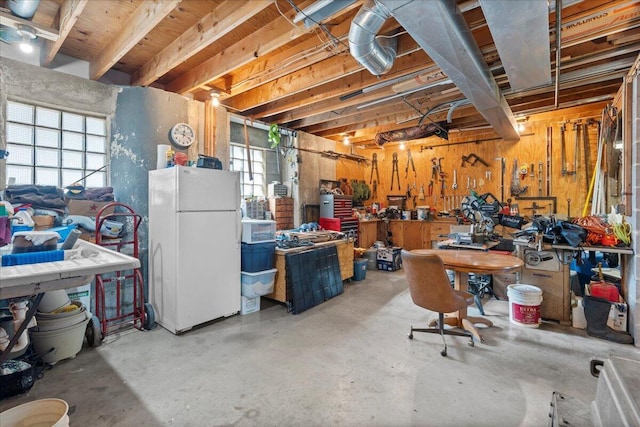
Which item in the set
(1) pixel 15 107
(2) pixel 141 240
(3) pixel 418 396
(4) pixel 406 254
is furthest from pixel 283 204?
(3) pixel 418 396

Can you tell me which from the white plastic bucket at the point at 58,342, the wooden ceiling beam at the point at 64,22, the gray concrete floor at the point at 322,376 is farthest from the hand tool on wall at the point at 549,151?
the white plastic bucket at the point at 58,342

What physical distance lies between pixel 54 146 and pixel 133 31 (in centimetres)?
172

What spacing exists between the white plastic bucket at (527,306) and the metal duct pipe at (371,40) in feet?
9.21

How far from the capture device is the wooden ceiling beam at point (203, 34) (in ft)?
7.89

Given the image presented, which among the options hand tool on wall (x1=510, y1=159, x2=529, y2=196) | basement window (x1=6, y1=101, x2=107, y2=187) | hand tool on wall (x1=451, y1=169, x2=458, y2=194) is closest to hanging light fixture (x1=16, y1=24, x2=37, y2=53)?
basement window (x1=6, y1=101, x2=107, y2=187)

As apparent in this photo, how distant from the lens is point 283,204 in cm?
559

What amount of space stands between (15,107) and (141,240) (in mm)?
1841

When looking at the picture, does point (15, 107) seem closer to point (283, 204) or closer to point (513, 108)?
point (283, 204)

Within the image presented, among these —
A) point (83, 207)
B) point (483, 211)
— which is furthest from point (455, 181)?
point (83, 207)

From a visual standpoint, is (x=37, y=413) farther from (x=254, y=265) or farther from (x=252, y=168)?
(x=252, y=168)

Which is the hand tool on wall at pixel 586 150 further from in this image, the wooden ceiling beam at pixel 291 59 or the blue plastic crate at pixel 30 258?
the blue plastic crate at pixel 30 258

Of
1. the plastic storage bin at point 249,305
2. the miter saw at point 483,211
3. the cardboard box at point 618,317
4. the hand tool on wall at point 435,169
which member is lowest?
the plastic storage bin at point 249,305

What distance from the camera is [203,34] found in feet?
9.21

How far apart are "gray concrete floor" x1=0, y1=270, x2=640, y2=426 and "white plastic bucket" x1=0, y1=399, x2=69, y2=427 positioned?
251 millimetres
